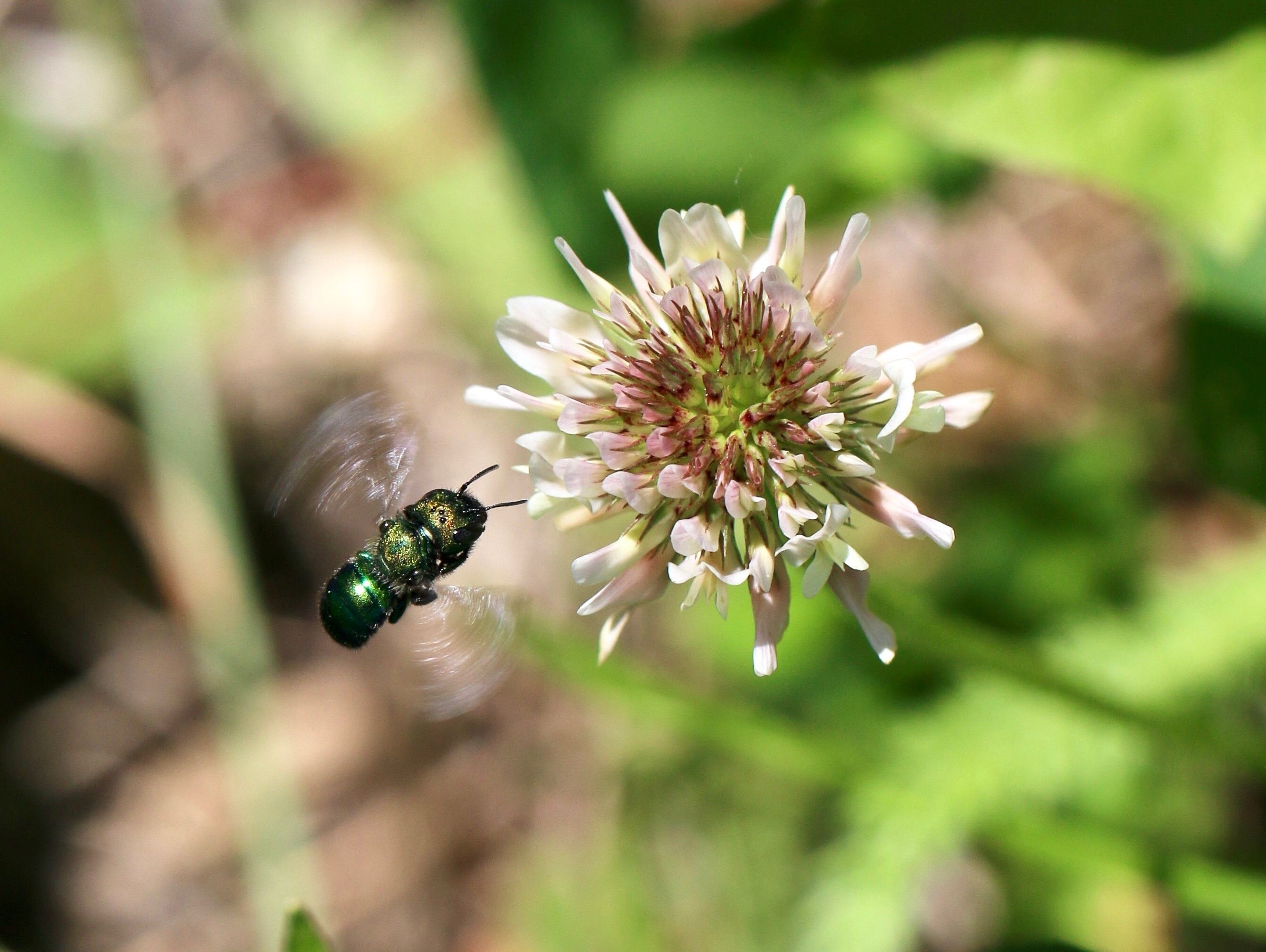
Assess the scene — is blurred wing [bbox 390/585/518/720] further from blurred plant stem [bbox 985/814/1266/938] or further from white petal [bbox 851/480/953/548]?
blurred plant stem [bbox 985/814/1266/938]

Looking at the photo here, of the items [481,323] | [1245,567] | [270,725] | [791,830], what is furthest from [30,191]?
[1245,567]

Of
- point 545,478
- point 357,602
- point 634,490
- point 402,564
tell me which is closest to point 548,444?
point 545,478

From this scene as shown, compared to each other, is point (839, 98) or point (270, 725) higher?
point (839, 98)

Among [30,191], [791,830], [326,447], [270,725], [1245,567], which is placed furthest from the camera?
[30,191]

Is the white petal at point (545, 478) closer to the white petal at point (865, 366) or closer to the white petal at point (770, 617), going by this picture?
the white petal at point (770, 617)

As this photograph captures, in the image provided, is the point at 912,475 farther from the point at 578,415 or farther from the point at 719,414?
the point at 578,415

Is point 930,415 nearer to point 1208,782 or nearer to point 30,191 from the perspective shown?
point 1208,782

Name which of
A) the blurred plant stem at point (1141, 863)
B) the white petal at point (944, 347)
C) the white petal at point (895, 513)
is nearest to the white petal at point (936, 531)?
the white petal at point (895, 513)

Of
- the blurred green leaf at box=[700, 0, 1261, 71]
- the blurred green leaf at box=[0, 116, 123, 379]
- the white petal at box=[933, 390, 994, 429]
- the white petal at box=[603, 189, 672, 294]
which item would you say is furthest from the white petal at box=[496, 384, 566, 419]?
the blurred green leaf at box=[0, 116, 123, 379]
